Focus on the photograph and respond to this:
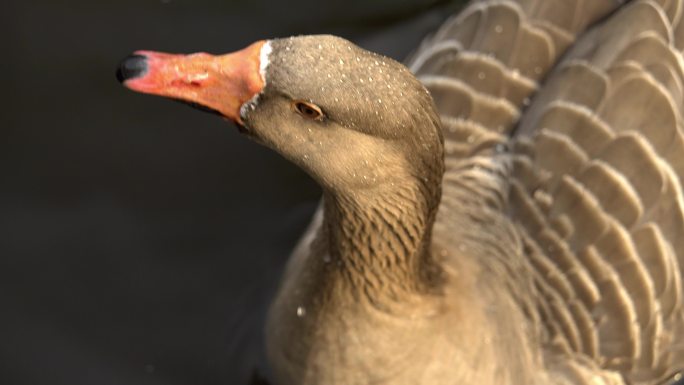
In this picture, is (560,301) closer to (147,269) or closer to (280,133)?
(280,133)

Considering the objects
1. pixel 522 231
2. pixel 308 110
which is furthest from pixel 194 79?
pixel 522 231

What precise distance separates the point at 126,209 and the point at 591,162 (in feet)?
7.05

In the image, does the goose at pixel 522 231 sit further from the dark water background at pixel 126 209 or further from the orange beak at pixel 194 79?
the dark water background at pixel 126 209

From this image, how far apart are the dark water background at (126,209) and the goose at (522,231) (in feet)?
1.95

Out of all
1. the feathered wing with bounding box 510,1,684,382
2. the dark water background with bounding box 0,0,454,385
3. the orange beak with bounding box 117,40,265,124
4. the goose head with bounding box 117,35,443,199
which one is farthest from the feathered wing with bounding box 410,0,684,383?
the orange beak with bounding box 117,40,265,124

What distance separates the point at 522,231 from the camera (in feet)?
13.6

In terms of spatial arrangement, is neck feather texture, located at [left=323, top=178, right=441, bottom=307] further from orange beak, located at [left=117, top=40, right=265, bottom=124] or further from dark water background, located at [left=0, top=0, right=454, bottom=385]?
dark water background, located at [left=0, top=0, right=454, bottom=385]

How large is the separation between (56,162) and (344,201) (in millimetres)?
2203

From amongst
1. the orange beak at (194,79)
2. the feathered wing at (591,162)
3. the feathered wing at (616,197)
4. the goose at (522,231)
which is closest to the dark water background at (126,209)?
the goose at (522,231)

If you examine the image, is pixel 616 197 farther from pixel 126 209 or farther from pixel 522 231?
pixel 126 209

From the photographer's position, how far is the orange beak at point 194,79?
313cm

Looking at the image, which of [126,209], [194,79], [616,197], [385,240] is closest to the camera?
[194,79]

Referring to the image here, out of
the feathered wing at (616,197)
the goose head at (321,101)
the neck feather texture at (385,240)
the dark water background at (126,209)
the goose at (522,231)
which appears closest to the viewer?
the goose head at (321,101)

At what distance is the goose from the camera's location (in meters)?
3.80
